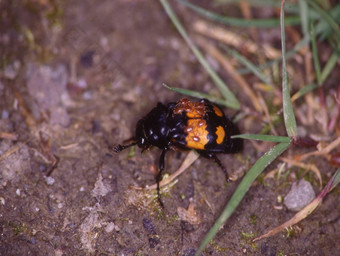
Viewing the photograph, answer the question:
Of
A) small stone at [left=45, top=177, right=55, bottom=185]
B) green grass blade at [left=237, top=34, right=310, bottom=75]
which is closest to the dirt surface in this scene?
small stone at [left=45, top=177, right=55, bottom=185]

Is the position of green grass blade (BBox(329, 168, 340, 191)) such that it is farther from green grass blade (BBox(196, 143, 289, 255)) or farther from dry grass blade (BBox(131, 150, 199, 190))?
dry grass blade (BBox(131, 150, 199, 190))

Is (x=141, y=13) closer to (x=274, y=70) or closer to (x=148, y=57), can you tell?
(x=148, y=57)

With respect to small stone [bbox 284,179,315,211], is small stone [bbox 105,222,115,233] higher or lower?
lower

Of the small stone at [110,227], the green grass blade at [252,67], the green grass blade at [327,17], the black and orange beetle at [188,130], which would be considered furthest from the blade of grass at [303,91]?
the small stone at [110,227]

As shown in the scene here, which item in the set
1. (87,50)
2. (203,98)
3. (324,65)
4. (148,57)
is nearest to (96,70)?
(87,50)

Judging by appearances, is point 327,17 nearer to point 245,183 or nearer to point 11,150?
point 245,183

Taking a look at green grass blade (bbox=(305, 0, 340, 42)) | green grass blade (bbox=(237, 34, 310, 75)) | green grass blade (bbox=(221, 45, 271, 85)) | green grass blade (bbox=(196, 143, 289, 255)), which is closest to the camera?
green grass blade (bbox=(196, 143, 289, 255))

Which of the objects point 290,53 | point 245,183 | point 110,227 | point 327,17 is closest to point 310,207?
point 245,183

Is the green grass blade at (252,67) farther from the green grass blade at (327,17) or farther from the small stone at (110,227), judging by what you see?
the small stone at (110,227)
